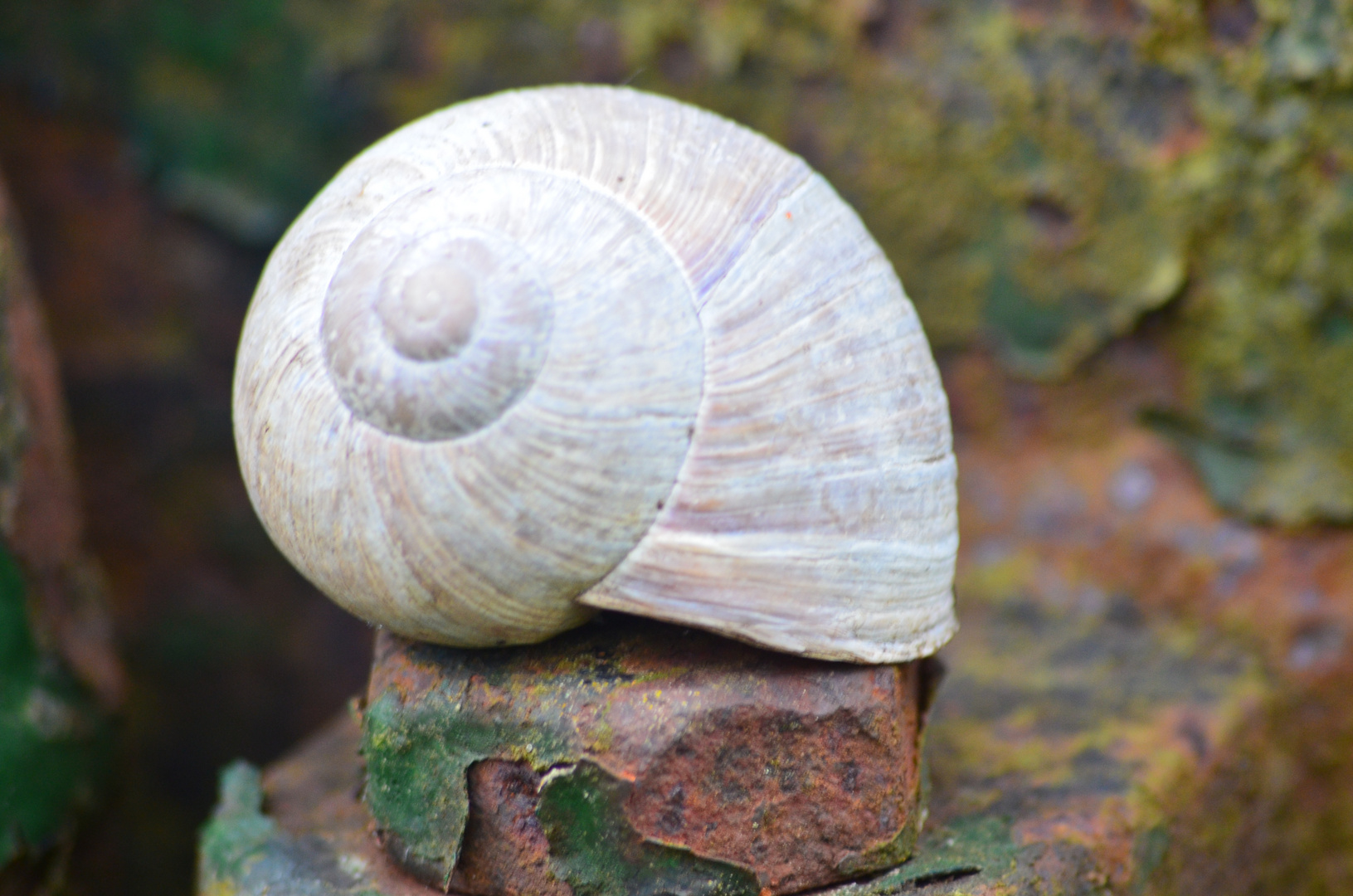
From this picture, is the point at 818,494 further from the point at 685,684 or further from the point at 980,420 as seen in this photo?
the point at 980,420

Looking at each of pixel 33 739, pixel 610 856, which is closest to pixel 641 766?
pixel 610 856

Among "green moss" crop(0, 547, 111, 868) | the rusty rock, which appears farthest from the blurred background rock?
the rusty rock

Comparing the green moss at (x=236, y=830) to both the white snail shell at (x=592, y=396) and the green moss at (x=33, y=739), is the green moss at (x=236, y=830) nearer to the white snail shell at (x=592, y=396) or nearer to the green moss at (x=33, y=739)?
the green moss at (x=33, y=739)

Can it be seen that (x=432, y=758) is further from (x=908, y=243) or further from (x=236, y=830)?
(x=908, y=243)

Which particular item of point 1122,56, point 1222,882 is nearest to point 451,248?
point 1122,56

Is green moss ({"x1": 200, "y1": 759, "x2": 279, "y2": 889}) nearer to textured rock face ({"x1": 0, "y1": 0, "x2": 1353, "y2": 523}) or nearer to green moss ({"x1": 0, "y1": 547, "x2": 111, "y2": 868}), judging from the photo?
green moss ({"x1": 0, "y1": 547, "x2": 111, "y2": 868})

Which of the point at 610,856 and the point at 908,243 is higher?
the point at 908,243

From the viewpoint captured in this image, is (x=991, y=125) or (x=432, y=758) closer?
(x=432, y=758)
